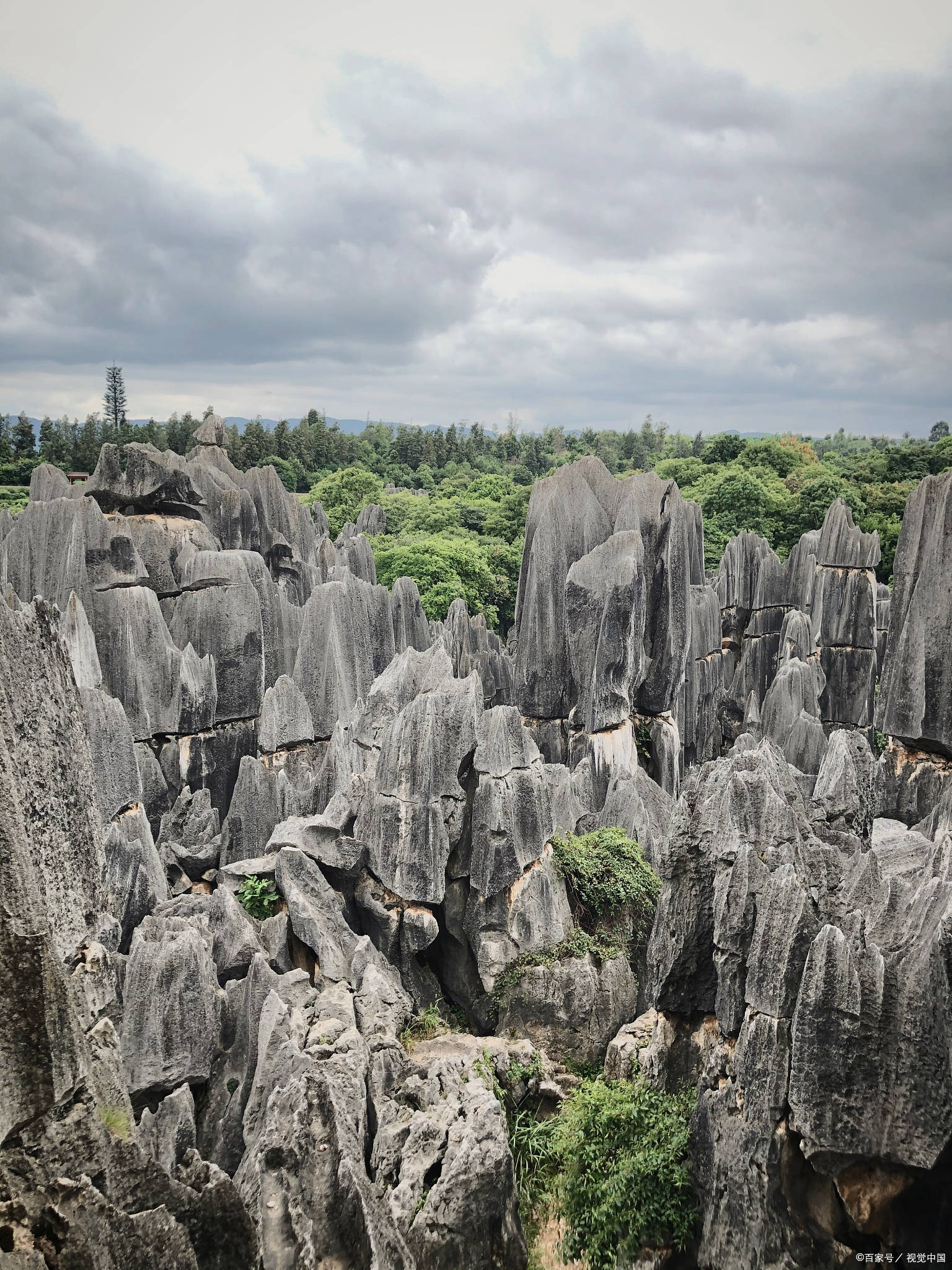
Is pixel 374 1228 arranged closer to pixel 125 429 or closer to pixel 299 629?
pixel 299 629

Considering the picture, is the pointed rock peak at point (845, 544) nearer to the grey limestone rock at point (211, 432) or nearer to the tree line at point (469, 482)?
the tree line at point (469, 482)

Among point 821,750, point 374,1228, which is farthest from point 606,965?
point 821,750

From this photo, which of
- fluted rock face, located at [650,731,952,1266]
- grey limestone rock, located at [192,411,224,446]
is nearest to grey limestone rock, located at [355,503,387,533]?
grey limestone rock, located at [192,411,224,446]

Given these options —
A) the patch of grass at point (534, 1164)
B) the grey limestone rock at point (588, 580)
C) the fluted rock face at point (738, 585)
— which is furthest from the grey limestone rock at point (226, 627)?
the fluted rock face at point (738, 585)

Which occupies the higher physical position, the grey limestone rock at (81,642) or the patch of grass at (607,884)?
the grey limestone rock at (81,642)

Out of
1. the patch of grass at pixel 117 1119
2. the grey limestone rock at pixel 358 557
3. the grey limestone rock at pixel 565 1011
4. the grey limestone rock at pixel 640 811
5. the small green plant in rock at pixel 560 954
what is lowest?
the grey limestone rock at pixel 565 1011

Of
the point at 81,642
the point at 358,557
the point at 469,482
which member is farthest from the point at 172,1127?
the point at 469,482
